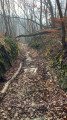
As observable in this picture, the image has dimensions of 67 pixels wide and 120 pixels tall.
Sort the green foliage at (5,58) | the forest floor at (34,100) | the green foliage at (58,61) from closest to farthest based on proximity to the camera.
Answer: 1. the forest floor at (34,100)
2. the green foliage at (58,61)
3. the green foliage at (5,58)

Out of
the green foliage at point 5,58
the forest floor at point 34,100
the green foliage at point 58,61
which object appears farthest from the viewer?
the green foliage at point 5,58

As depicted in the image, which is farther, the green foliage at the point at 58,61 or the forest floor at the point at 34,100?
the green foliage at the point at 58,61

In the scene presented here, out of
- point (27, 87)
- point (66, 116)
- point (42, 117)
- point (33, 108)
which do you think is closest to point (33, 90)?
point (27, 87)

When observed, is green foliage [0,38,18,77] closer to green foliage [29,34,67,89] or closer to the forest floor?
the forest floor

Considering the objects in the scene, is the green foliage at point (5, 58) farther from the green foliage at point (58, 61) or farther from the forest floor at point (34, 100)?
the green foliage at point (58, 61)

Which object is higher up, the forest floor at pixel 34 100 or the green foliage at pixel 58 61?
the green foliage at pixel 58 61

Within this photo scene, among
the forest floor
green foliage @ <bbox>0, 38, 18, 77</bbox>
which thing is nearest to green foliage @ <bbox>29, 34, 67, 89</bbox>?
the forest floor

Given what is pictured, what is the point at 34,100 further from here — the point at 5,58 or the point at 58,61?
the point at 5,58

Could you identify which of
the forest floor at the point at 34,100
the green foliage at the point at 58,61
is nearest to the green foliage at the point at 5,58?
the forest floor at the point at 34,100

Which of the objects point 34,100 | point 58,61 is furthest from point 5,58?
point 34,100

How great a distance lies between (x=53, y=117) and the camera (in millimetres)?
3922

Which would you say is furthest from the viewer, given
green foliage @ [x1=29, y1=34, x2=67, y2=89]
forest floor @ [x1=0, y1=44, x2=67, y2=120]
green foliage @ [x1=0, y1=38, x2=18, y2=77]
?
green foliage @ [x1=0, y1=38, x2=18, y2=77]

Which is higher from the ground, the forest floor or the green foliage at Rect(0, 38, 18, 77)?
the green foliage at Rect(0, 38, 18, 77)

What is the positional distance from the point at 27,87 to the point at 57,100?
1954mm
